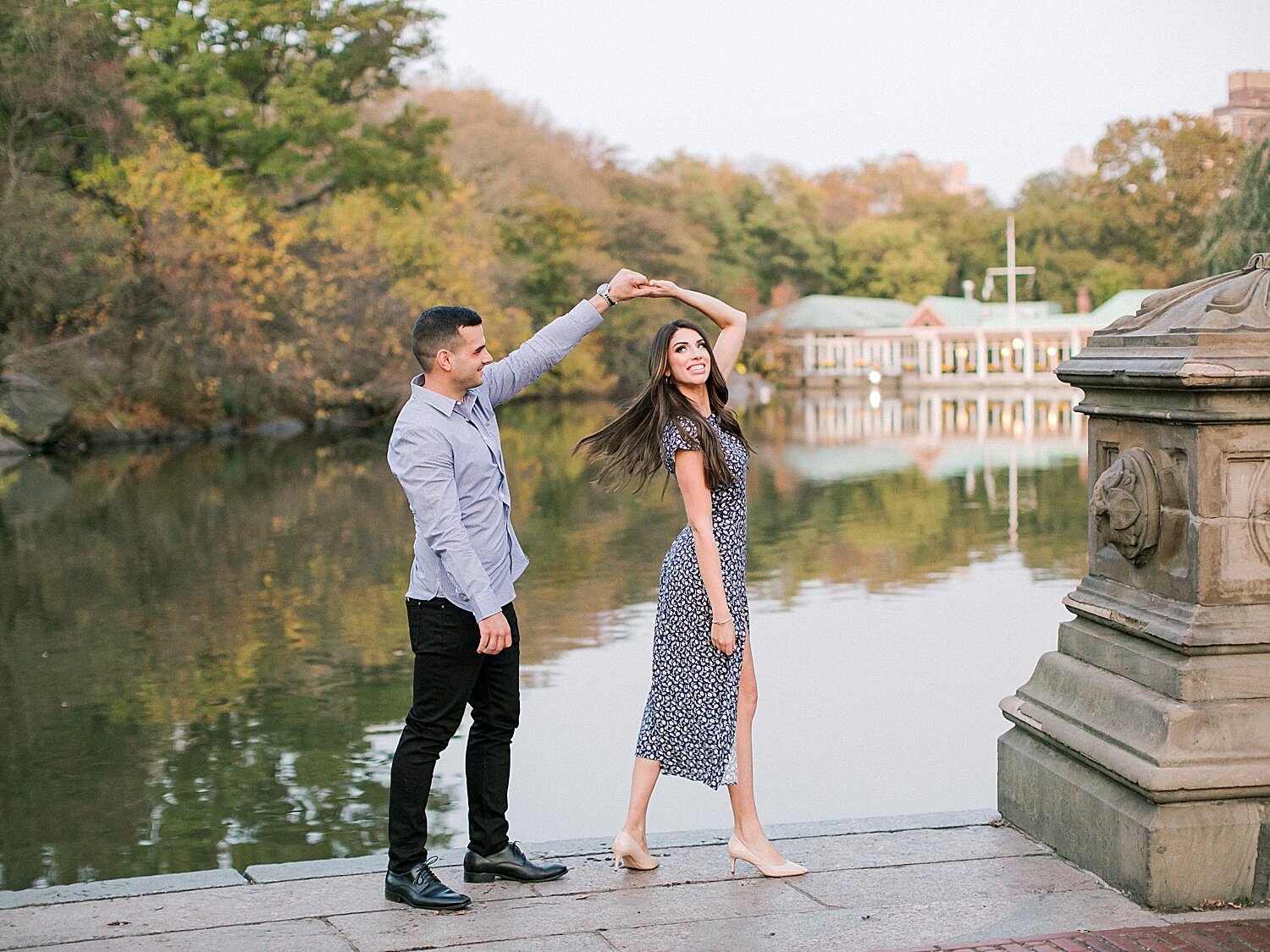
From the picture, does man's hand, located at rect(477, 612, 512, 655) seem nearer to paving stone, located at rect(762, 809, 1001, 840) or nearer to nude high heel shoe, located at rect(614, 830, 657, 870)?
nude high heel shoe, located at rect(614, 830, 657, 870)

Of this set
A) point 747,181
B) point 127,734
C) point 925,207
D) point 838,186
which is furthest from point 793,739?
point 838,186

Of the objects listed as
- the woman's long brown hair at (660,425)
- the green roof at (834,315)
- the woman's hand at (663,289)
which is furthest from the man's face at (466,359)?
the green roof at (834,315)

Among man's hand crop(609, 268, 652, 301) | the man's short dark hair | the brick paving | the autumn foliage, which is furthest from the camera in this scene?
the autumn foliage

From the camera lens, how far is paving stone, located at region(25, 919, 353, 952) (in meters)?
3.74

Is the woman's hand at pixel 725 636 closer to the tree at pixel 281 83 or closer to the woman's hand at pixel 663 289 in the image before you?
the woman's hand at pixel 663 289

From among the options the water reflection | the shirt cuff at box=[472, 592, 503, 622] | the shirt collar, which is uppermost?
the shirt collar

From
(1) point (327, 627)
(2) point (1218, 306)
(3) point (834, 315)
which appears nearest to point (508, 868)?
(2) point (1218, 306)

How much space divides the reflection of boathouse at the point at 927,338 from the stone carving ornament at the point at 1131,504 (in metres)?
59.7

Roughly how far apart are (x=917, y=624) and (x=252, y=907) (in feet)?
23.4

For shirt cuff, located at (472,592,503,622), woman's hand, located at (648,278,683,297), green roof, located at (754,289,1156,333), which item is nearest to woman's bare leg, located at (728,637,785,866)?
shirt cuff, located at (472,592,503,622)

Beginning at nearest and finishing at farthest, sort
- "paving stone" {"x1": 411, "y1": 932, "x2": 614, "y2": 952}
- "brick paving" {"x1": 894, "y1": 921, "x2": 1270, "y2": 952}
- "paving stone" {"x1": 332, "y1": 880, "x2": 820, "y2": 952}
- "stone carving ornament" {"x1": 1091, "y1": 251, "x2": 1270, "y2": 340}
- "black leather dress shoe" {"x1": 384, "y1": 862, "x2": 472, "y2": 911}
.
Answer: "brick paving" {"x1": 894, "y1": 921, "x2": 1270, "y2": 952} → "paving stone" {"x1": 411, "y1": 932, "x2": 614, "y2": 952} → "paving stone" {"x1": 332, "y1": 880, "x2": 820, "y2": 952} → "stone carving ornament" {"x1": 1091, "y1": 251, "x2": 1270, "y2": 340} → "black leather dress shoe" {"x1": 384, "y1": 862, "x2": 472, "y2": 911}

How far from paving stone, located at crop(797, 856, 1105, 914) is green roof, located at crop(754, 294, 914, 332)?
203 feet

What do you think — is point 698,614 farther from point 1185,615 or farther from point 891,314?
point 891,314

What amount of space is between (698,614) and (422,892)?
112 centimetres
